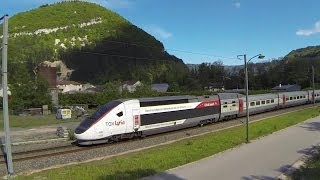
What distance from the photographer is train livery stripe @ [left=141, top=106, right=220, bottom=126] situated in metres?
32.0

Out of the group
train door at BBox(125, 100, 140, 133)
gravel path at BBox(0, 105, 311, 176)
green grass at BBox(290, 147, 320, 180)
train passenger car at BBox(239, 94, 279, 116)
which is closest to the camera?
green grass at BBox(290, 147, 320, 180)

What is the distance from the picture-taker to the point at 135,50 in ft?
516

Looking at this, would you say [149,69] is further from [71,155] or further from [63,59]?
[71,155]

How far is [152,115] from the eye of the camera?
32.5 metres

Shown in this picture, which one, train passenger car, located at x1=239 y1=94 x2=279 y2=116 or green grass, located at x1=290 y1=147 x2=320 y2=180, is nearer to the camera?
green grass, located at x1=290 y1=147 x2=320 y2=180

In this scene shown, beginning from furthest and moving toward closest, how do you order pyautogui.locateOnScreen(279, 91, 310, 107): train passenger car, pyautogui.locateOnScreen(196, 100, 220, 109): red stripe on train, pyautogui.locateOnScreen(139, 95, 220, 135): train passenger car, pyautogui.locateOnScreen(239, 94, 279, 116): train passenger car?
pyautogui.locateOnScreen(279, 91, 310, 107): train passenger car → pyautogui.locateOnScreen(239, 94, 279, 116): train passenger car → pyautogui.locateOnScreen(196, 100, 220, 109): red stripe on train → pyautogui.locateOnScreen(139, 95, 220, 135): train passenger car

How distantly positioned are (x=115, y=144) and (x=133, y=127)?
2.49 meters

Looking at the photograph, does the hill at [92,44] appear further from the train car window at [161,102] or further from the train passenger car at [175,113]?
the train car window at [161,102]

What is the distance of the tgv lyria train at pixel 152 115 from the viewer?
2780cm

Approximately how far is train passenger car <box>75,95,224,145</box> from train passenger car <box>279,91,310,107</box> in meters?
29.0

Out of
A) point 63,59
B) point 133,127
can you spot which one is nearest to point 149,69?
point 63,59

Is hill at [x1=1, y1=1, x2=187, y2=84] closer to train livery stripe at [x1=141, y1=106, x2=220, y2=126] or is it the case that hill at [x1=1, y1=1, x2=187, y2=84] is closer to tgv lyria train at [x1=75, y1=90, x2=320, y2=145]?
tgv lyria train at [x1=75, y1=90, x2=320, y2=145]

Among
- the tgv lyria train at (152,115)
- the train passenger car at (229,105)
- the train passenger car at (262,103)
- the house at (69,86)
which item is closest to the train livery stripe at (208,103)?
the tgv lyria train at (152,115)

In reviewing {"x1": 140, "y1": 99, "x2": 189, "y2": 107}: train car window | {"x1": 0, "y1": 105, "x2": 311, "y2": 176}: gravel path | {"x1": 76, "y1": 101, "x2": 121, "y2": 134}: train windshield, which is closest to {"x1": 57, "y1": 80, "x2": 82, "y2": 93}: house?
{"x1": 140, "y1": 99, "x2": 189, "y2": 107}: train car window
